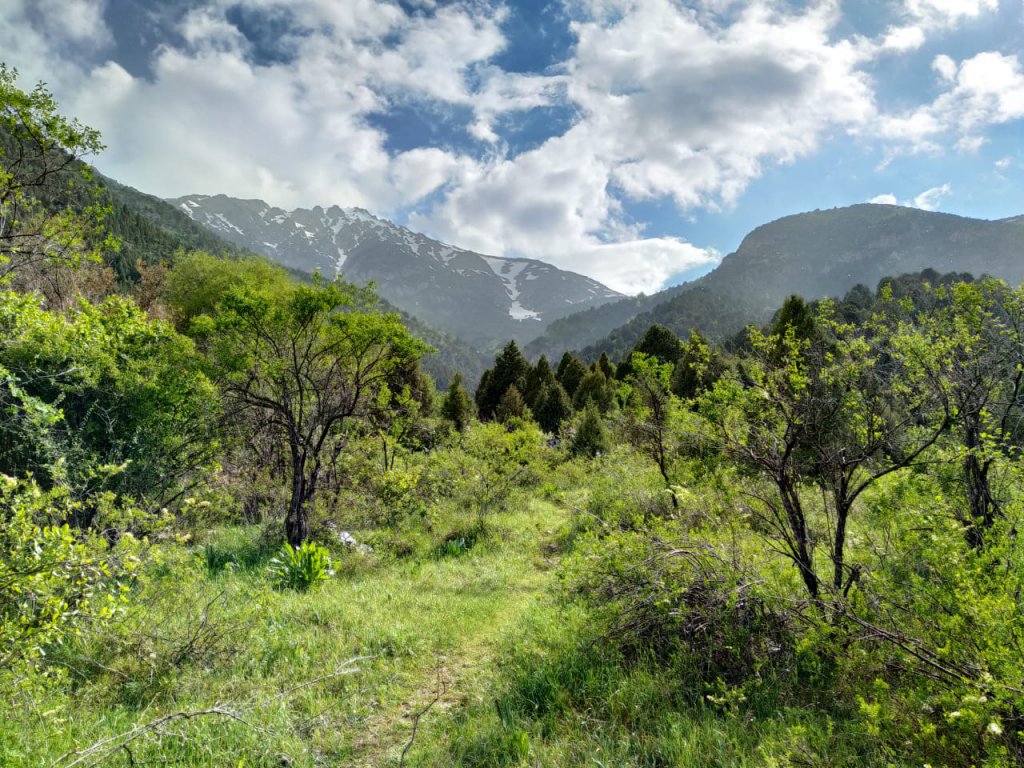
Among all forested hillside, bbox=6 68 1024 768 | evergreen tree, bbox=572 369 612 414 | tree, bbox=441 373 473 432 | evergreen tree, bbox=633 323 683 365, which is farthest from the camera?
evergreen tree, bbox=633 323 683 365

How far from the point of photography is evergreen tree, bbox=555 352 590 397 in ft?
123

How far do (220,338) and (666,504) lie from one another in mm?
9933

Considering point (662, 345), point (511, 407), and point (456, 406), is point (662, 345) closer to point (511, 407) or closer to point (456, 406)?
point (511, 407)

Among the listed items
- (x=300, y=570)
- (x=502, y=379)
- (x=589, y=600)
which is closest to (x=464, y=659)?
(x=589, y=600)

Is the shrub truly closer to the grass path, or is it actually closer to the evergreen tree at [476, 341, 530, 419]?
the grass path

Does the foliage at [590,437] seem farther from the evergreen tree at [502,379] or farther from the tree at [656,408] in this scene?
the evergreen tree at [502,379]

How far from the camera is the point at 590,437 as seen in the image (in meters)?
20.2

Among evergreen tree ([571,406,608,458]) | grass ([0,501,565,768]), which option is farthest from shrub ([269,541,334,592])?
evergreen tree ([571,406,608,458])

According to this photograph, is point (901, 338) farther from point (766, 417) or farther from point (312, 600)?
point (312, 600)

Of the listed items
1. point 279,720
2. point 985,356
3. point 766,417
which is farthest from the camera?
point 766,417

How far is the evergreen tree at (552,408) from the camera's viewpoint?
96.5 feet

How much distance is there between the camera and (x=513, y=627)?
20.0 ft

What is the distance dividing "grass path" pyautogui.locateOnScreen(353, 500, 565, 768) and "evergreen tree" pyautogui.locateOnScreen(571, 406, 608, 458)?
9.56m

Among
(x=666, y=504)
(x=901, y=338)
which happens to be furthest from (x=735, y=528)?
(x=666, y=504)
